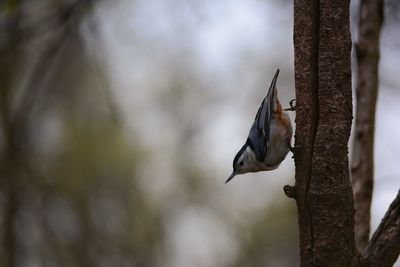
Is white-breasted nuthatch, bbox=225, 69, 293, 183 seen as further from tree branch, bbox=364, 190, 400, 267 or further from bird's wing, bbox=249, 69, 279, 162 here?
tree branch, bbox=364, 190, 400, 267

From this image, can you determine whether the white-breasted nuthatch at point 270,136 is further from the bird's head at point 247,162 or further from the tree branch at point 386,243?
the tree branch at point 386,243

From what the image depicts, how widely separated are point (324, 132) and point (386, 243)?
555 millimetres

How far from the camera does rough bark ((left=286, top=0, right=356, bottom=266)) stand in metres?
2.36

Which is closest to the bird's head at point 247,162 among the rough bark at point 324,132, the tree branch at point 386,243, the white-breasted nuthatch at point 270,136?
the white-breasted nuthatch at point 270,136

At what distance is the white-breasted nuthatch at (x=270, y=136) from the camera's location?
427 centimetres

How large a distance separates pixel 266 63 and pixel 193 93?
1.34 m

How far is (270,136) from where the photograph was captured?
4.32 meters

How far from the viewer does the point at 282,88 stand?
29.3 feet

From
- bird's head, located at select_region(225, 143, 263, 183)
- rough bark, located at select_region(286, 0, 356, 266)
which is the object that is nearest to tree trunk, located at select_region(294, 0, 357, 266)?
rough bark, located at select_region(286, 0, 356, 266)

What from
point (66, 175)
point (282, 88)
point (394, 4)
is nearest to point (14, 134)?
point (394, 4)

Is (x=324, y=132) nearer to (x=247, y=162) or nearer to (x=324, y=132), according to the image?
(x=324, y=132)

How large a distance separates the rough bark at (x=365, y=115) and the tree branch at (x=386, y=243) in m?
0.98

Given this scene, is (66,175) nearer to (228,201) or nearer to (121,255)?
(121,255)

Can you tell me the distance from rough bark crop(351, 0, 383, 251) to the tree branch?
3.21ft
